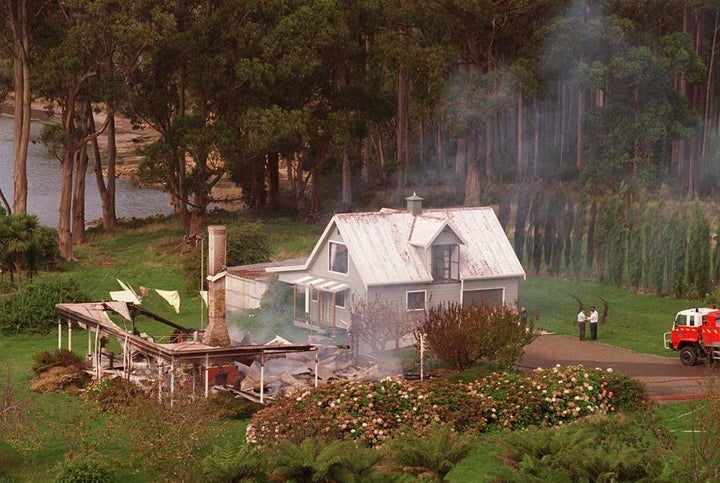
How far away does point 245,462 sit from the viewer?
959 inches

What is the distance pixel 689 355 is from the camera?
139 ft

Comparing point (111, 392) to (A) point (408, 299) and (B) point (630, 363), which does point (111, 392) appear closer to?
(A) point (408, 299)

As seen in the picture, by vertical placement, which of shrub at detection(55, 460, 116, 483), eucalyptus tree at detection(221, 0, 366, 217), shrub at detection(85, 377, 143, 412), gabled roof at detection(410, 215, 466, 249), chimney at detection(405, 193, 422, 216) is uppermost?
eucalyptus tree at detection(221, 0, 366, 217)

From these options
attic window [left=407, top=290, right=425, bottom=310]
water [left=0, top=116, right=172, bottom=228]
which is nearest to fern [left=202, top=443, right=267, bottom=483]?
attic window [left=407, top=290, right=425, bottom=310]

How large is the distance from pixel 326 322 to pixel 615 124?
34395mm

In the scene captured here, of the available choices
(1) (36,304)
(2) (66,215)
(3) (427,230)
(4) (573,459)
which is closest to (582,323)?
(3) (427,230)

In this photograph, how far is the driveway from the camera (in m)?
39.1

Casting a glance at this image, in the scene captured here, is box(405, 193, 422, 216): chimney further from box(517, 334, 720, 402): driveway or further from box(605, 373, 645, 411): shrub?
box(605, 373, 645, 411): shrub

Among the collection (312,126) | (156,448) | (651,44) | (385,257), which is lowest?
(156,448)

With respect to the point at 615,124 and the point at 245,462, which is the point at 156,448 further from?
the point at 615,124

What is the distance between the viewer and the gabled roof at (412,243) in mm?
46500

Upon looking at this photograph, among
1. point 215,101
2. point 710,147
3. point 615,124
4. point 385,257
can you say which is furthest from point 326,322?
point 710,147

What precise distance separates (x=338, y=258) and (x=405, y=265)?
2.77 m

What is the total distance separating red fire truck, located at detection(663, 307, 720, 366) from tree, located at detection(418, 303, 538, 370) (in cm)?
525
